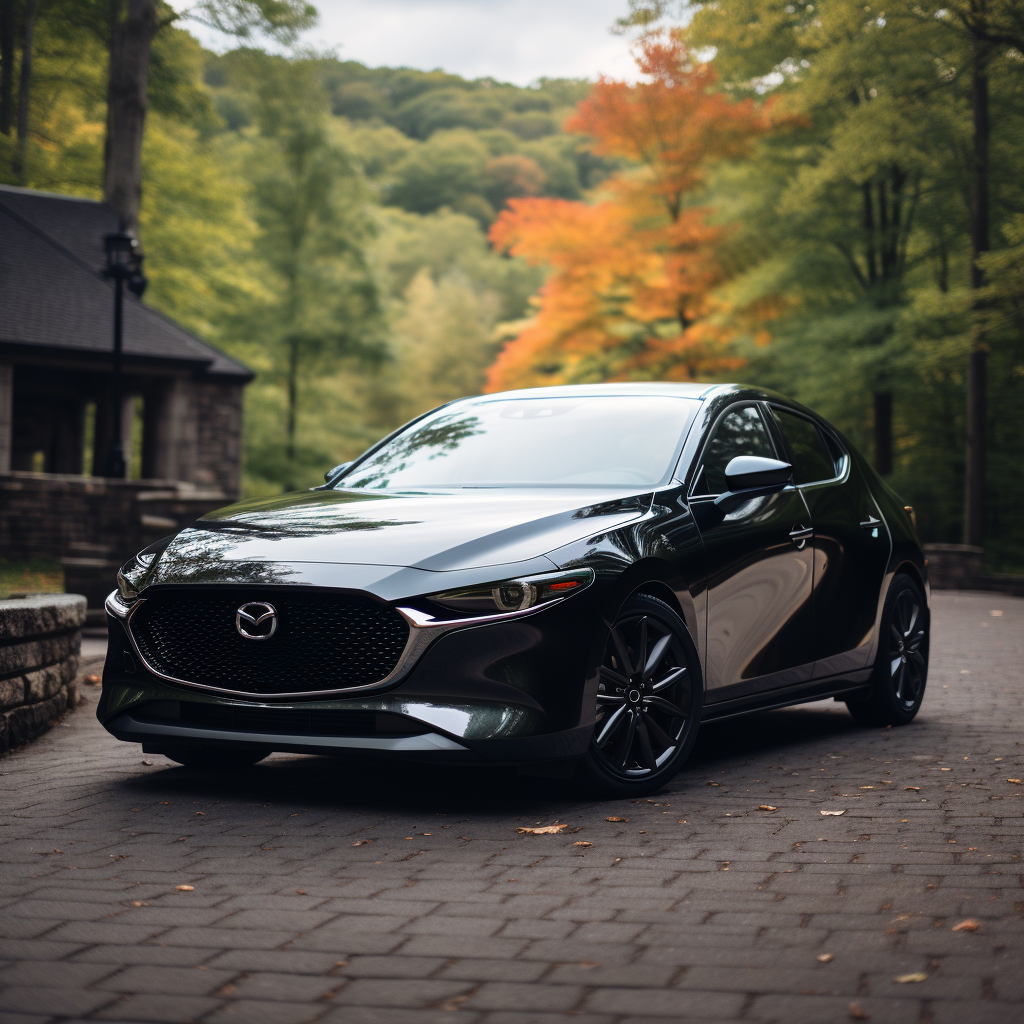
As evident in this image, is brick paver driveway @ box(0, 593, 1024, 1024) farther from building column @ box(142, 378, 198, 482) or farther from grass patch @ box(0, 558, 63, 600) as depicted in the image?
building column @ box(142, 378, 198, 482)

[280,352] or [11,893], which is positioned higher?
[280,352]

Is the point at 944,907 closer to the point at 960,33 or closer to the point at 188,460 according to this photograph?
the point at 960,33

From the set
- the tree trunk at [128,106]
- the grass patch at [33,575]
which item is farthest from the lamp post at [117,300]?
the tree trunk at [128,106]

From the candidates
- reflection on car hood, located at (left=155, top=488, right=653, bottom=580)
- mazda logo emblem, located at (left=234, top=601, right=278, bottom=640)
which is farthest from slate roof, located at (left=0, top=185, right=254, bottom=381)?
mazda logo emblem, located at (left=234, top=601, right=278, bottom=640)

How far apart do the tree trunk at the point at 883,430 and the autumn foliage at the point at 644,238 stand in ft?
→ 12.5

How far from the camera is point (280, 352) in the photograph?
4353cm

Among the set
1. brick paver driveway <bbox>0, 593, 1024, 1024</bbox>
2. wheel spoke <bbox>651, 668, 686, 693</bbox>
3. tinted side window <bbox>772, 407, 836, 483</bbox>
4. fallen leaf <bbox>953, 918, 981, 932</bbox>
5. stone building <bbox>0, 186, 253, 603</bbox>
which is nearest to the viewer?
brick paver driveway <bbox>0, 593, 1024, 1024</bbox>

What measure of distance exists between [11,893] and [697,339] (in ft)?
93.8

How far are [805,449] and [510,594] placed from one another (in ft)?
9.00

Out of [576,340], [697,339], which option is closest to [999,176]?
[697,339]

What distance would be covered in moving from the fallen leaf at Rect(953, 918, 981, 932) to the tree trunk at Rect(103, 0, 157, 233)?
27642 millimetres

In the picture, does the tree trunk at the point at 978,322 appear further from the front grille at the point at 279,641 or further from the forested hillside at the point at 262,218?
Answer: the front grille at the point at 279,641

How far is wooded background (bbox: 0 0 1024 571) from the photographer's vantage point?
24.6m

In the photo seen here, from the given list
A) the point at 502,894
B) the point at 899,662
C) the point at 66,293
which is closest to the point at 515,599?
the point at 502,894
